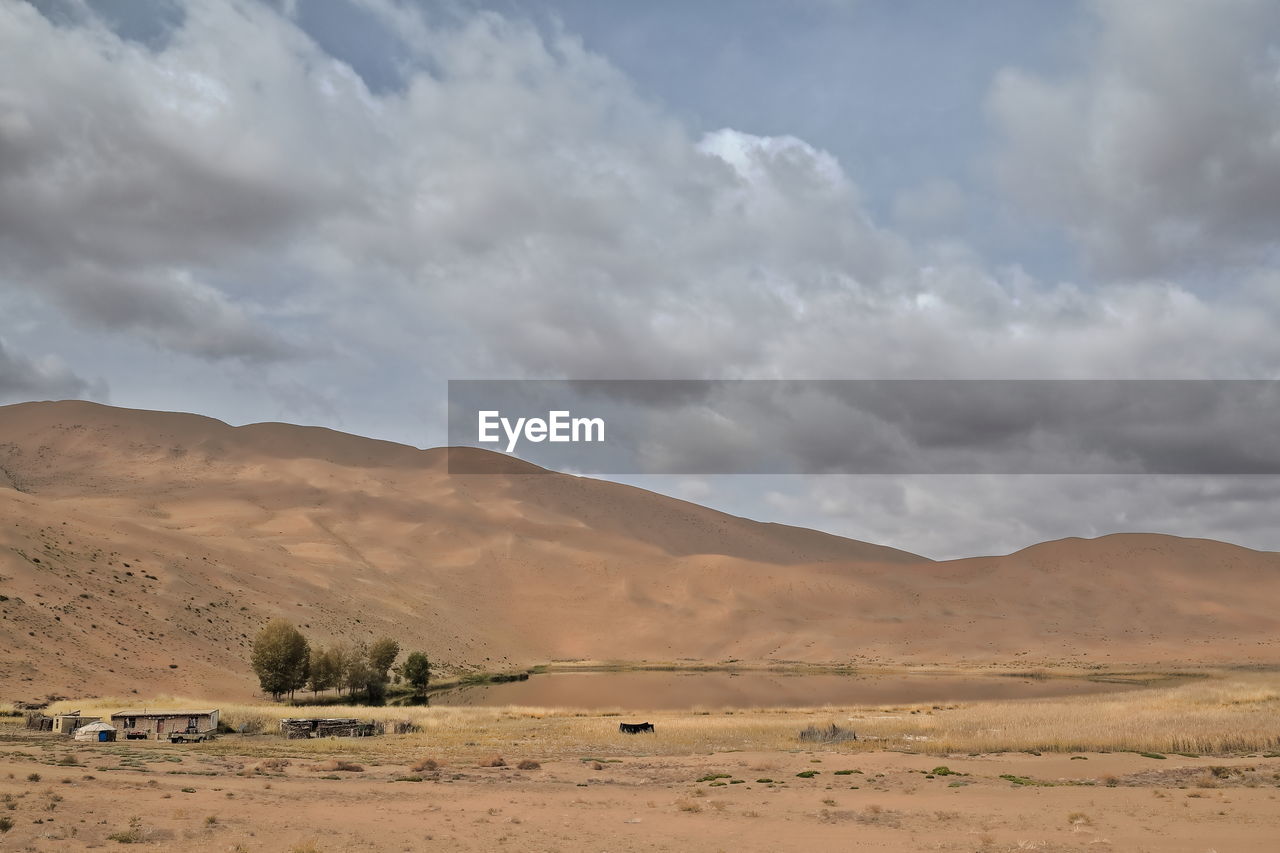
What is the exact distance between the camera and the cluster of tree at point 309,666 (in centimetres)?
5147

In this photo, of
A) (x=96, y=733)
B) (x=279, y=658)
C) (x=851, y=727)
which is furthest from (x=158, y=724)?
(x=851, y=727)

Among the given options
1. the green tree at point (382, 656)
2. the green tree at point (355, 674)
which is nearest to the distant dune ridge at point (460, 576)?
the green tree at point (355, 674)

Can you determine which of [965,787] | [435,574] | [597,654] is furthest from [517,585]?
[965,787]

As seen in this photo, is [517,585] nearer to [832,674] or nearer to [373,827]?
[832,674]

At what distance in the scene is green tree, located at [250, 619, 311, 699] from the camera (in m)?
51.3

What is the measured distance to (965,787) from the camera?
74.1 feet

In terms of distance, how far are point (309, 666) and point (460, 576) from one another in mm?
58820

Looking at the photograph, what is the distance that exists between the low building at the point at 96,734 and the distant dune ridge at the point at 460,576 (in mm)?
19585

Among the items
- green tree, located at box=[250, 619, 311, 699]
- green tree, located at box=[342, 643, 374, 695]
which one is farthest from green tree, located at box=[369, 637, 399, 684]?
green tree, located at box=[250, 619, 311, 699]

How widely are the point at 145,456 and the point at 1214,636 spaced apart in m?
128

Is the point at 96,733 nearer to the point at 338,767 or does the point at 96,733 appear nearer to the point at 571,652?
the point at 338,767

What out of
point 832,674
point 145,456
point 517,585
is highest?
point 145,456

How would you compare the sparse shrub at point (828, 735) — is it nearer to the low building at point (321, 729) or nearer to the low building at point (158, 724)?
the low building at point (321, 729)

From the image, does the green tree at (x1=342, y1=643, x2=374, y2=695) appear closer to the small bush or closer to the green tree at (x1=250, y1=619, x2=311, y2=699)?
the green tree at (x1=250, y1=619, x2=311, y2=699)
